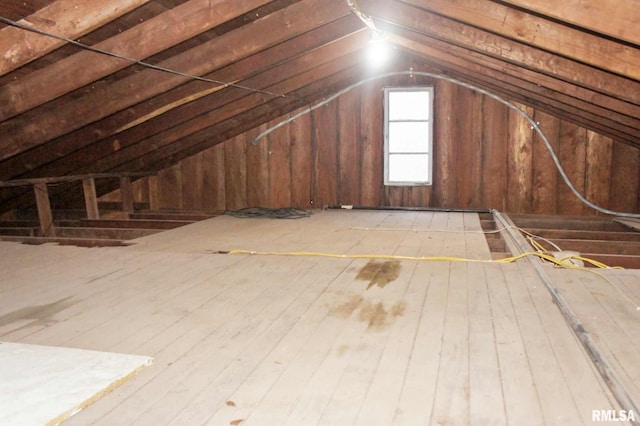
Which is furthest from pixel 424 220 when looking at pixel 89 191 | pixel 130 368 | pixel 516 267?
pixel 130 368

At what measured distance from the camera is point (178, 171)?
670 cm

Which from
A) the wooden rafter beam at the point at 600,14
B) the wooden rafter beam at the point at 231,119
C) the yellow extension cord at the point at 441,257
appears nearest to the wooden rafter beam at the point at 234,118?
the wooden rafter beam at the point at 231,119

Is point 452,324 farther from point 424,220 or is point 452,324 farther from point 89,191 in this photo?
point 89,191

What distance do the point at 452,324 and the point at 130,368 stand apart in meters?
1.24

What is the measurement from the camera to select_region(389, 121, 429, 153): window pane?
19.7 feet

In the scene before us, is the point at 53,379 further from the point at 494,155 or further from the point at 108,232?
the point at 494,155

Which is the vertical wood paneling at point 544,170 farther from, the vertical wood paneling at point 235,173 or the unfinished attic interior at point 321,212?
the vertical wood paneling at point 235,173

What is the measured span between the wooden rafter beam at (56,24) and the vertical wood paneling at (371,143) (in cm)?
376

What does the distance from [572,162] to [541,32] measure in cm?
324

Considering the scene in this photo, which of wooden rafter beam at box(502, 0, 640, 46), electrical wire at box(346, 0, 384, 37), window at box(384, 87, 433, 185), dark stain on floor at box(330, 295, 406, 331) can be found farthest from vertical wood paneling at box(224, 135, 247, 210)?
wooden rafter beam at box(502, 0, 640, 46)

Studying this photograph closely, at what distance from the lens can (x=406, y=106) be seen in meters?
6.08

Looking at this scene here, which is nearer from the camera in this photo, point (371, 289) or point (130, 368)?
point (130, 368)

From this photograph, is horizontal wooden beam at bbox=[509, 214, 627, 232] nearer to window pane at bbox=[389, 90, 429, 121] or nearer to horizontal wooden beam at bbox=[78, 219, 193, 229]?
window pane at bbox=[389, 90, 429, 121]

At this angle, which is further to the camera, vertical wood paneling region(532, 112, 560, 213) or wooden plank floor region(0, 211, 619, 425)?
vertical wood paneling region(532, 112, 560, 213)
